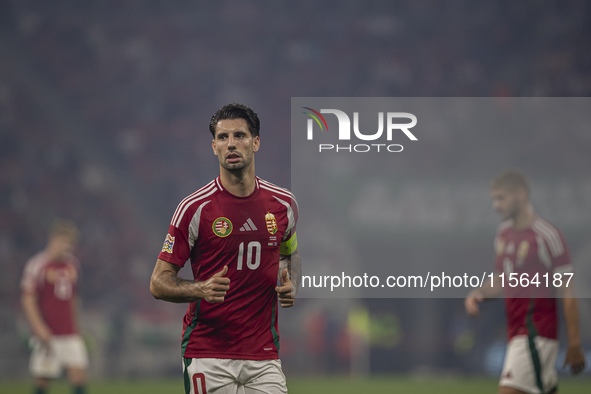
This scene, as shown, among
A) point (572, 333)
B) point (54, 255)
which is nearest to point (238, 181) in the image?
point (572, 333)

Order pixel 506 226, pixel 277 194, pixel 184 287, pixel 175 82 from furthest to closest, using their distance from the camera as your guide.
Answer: pixel 175 82 → pixel 506 226 → pixel 277 194 → pixel 184 287

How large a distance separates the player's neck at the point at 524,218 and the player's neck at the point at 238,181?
9.10ft

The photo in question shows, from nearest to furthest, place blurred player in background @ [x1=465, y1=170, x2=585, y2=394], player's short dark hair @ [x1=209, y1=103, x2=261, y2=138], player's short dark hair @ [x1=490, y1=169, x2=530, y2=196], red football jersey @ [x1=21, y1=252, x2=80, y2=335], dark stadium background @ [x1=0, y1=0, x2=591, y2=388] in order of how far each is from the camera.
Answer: player's short dark hair @ [x1=209, y1=103, x2=261, y2=138] < blurred player in background @ [x1=465, y1=170, x2=585, y2=394] < player's short dark hair @ [x1=490, y1=169, x2=530, y2=196] < red football jersey @ [x1=21, y1=252, x2=80, y2=335] < dark stadium background @ [x1=0, y1=0, x2=591, y2=388]

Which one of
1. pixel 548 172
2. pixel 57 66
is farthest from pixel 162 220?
pixel 548 172

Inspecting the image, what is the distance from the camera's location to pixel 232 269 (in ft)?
13.0

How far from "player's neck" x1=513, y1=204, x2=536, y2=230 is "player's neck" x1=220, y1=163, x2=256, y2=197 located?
9.10 feet

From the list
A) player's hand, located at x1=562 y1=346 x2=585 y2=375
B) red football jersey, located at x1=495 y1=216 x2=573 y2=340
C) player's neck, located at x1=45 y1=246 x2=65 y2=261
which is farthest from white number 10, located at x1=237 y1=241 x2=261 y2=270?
player's neck, located at x1=45 y1=246 x2=65 y2=261

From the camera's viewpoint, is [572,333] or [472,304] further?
[472,304]

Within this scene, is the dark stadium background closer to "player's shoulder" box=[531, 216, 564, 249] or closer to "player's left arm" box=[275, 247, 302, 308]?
"player's shoulder" box=[531, 216, 564, 249]

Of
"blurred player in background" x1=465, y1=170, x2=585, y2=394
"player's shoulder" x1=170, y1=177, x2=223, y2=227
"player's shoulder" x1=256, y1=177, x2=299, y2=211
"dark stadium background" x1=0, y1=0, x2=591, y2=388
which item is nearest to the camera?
"player's shoulder" x1=170, y1=177, x2=223, y2=227

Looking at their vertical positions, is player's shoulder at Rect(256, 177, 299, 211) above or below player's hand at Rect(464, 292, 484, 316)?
above

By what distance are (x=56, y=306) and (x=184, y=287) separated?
6.19 metres

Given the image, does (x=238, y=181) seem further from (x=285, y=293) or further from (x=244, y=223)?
(x=285, y=293)

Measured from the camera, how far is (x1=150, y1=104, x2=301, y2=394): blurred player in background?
Result: 12.8 feet
